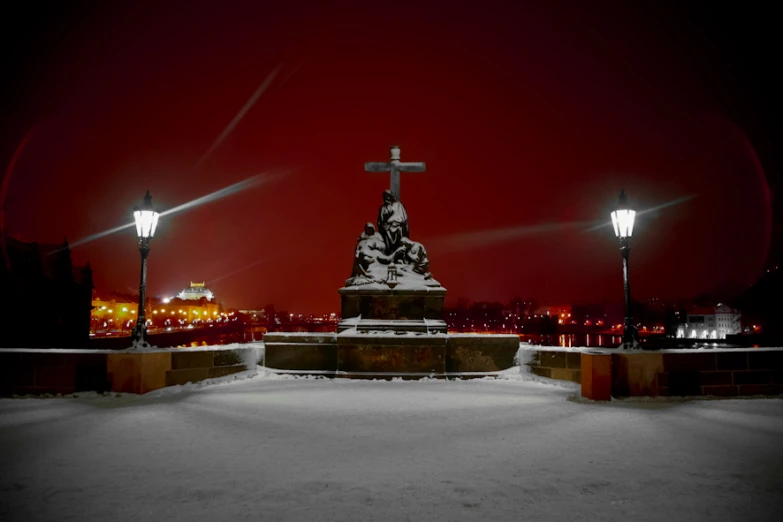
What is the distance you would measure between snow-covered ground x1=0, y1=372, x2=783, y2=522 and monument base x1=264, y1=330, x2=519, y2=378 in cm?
374

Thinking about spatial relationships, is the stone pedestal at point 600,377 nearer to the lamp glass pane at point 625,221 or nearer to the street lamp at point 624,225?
the street lamp at point 624,225

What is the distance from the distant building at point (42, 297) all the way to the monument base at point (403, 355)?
131 ft

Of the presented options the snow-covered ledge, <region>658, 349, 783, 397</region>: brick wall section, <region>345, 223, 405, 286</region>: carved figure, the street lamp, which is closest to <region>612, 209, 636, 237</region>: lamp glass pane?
the street lamp

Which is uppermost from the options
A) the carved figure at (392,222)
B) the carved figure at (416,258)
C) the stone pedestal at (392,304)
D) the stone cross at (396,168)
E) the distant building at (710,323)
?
the stone cross at (396,168)

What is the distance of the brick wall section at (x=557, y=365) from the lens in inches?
443

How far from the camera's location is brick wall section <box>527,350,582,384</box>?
11258mm

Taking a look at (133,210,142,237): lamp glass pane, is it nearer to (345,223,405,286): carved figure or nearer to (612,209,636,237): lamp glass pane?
(345,223,405,286): carved figure

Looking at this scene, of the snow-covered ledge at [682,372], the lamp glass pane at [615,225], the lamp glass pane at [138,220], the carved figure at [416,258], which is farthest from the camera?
the carved figure at [416,258]

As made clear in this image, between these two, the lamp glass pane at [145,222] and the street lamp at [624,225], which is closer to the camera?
the street lamp at [624,225]

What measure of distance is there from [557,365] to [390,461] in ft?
24.3

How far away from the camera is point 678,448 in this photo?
5664 millimetres

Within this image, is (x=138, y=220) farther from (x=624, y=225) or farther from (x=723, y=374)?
(x=723, y=374)

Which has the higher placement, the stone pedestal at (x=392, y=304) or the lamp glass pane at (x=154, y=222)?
the lamp glass pane at (x=154, y=222)


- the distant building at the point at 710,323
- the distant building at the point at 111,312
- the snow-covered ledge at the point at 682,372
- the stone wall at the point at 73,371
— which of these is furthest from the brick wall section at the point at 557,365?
the distant building at the point at 710,323
